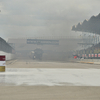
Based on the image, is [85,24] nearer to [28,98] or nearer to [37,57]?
[37,57]

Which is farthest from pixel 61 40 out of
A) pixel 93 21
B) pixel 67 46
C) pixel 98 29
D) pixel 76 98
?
pixel 76 98

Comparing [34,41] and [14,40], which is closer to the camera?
[34,41]

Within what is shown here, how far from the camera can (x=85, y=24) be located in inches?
3467

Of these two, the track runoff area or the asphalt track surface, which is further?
the track runoff area

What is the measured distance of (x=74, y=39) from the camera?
437 ft

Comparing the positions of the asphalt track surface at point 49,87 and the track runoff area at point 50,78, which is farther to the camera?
the track runoff area at point 50,78

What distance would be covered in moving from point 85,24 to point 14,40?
6475cm

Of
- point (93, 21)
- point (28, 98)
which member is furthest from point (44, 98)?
point (93, 21)

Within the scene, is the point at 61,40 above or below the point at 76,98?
above

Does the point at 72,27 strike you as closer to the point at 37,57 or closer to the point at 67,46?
the point at 37,57

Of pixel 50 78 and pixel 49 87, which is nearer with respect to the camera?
pixel 49 87

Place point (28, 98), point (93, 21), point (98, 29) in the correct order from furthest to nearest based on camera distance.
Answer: point (98, 29) < point (93, 21) < point (28, 98)

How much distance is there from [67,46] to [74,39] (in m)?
6.23

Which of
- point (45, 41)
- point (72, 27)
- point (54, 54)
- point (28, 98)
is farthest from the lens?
point (54, 54)
